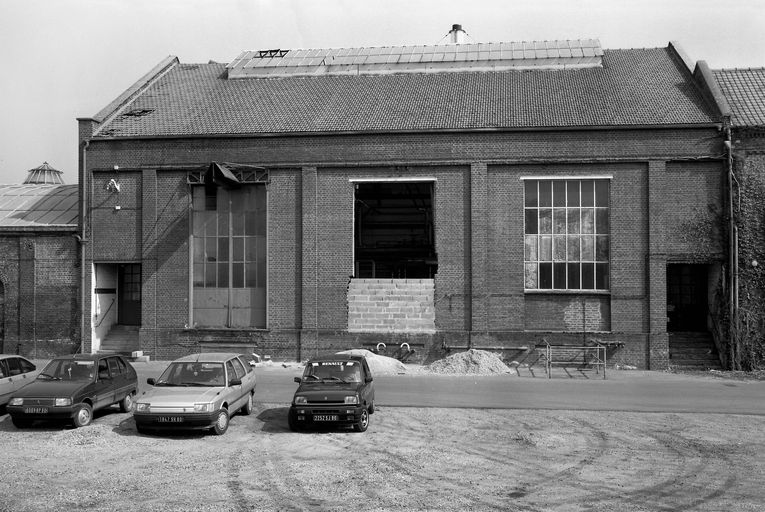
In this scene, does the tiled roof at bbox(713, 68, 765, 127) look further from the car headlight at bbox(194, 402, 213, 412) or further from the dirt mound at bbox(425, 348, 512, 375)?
the car headlight at bbox(194, 402, 213, 412)

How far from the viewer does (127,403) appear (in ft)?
54.2

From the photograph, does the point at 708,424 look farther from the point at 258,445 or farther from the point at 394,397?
the point at 258,445

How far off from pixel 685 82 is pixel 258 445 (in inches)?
914

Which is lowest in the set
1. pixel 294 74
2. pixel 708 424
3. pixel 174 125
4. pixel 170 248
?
pixel 708 424

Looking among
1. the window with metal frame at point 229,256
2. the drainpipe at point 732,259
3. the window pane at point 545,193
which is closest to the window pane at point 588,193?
the window pane at point 545,193

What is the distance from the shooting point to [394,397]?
1883 cm

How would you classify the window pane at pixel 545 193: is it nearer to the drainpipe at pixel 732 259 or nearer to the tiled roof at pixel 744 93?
the drainpipe at pixel 732 259

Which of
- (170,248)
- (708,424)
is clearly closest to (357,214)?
(170,248)

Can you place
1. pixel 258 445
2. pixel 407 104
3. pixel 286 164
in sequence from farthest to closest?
pixel 407 104
pixel 286 164
pixel 258 445

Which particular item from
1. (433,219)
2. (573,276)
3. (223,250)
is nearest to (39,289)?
(223,250)

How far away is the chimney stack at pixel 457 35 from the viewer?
3747cm

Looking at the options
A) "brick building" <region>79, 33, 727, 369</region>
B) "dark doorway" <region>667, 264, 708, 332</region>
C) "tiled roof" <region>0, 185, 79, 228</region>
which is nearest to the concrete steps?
"brick building" <region>79, 33, 727, 369</region>

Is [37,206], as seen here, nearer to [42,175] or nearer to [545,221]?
[42,175]

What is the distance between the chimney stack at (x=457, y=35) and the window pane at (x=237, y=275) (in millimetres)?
18119
